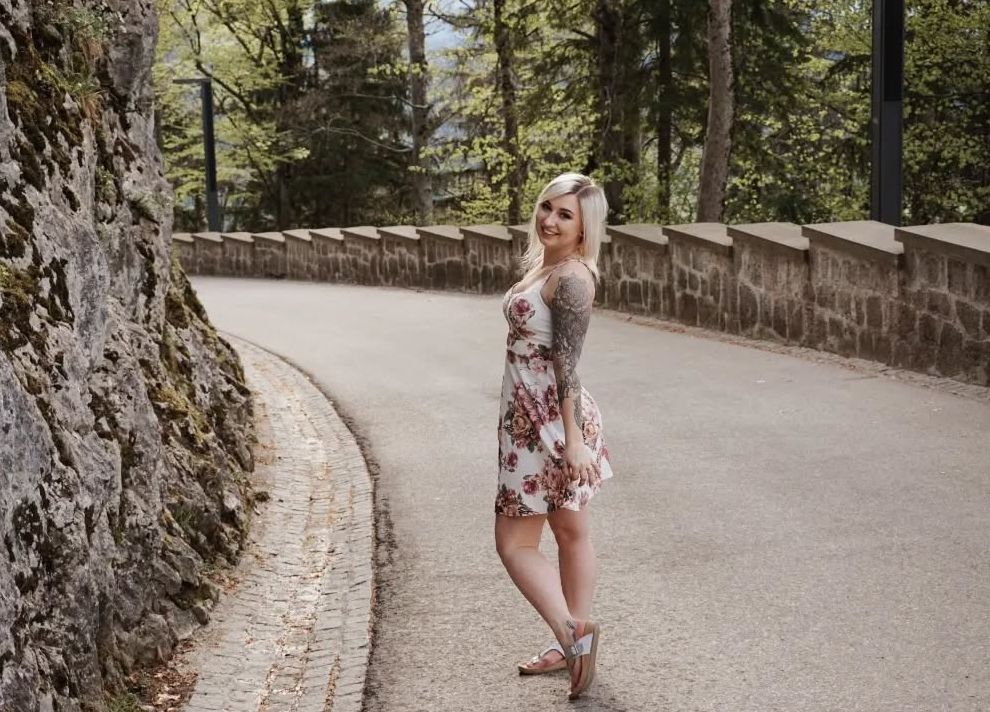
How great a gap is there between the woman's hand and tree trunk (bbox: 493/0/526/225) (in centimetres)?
2436

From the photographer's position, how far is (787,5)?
28172 mm

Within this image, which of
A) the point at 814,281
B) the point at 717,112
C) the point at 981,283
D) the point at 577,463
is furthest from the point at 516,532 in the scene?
the point at 717,112

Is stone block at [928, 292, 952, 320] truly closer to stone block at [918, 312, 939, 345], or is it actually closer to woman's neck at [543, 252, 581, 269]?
stone block at [918, 312, 939, 345]

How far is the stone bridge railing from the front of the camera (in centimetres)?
1172

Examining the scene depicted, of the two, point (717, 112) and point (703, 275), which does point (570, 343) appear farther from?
point (717, 112)

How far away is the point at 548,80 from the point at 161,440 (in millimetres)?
23887

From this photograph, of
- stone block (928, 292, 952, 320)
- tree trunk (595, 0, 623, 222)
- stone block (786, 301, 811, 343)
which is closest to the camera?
stone block (928, 292, 952, 320)

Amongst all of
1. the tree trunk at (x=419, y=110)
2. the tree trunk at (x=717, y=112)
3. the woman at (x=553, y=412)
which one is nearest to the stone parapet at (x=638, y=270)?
the tree trunk at (x=717, y=112)

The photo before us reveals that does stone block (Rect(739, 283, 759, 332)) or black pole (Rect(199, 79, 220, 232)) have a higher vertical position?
black pole (Rect(199, 79, 220, 232))

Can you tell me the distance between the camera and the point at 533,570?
4.98 metres

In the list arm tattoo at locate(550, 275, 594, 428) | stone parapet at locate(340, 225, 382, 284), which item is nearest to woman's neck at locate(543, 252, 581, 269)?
arm tattoo at locate(550, 275, 594, 428)

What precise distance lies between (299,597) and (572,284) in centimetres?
255

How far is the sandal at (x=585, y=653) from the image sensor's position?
16.1ft

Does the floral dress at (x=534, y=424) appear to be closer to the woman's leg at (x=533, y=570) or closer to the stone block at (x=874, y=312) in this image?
the woman's leg at (x=533, y=570)
